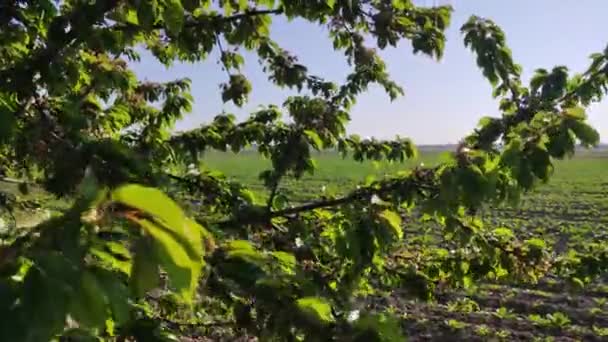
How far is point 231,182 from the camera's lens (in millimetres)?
2875

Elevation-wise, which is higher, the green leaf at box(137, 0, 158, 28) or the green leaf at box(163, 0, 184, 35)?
the green leaf at box(137, 0, 158, 28)

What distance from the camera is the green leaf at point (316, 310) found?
1217 mm

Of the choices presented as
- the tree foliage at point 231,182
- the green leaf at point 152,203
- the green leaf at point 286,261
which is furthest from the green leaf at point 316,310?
the green leaf at point 152,203

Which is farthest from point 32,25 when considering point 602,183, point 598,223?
point 602,183

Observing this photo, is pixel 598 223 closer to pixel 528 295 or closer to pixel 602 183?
pixel 528 295

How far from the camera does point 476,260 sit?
8.97 ft

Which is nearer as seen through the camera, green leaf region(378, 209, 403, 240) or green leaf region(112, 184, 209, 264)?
green leaf region(112, 184, 209, 264)

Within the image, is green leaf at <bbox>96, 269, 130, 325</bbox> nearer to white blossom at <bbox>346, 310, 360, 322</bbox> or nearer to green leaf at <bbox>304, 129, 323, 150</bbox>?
white blossom at <bbox>346, 310, 360, 322</bbox>

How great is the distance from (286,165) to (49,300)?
1948 mm

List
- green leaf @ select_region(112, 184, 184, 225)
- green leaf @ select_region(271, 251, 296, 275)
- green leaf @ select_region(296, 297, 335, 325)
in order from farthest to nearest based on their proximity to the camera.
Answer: green leaf @ select_region(271, 251, 296, 275) → green leaf @ select_region(296, 297, 335, 325) → green leaf @ select_region(112, 184, 184, 225)

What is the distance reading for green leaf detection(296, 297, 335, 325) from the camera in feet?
3.99

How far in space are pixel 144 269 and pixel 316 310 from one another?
598 millimetres

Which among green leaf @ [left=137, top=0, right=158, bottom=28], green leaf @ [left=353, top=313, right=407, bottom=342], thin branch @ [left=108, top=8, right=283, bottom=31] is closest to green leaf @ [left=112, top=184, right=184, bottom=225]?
green leaf @ [left=353, top=313, right=407, bottom=342]

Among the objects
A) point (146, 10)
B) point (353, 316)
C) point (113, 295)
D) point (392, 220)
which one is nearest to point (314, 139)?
point (392, 220)
